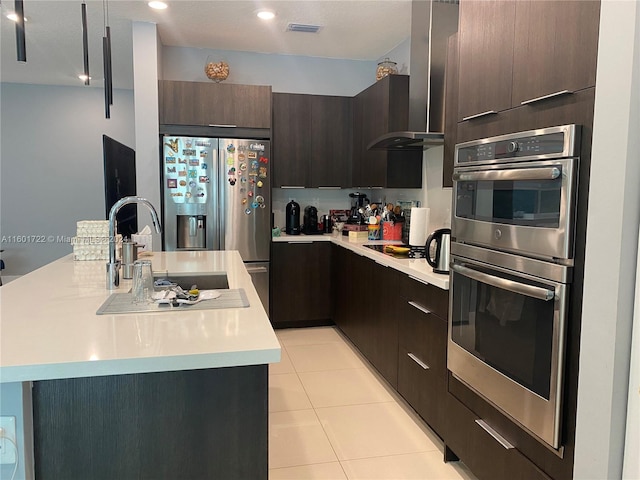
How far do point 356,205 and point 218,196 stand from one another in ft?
4.96

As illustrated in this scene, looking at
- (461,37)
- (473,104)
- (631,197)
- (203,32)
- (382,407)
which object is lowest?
(382,407)

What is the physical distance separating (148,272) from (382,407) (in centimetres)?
181

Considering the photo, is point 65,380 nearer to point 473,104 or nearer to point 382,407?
point 473,104

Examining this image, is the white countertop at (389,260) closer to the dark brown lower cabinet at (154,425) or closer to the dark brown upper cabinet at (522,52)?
the dark brown upper cabinet at (522,52)

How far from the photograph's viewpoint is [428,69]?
3.25 m

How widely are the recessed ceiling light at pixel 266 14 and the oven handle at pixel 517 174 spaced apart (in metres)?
2.31

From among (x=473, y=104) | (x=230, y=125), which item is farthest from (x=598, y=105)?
(x=230, y=125)

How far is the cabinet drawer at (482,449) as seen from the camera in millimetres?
1773

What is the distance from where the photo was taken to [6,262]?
6.18 metres

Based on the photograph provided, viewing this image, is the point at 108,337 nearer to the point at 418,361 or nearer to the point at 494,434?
the point at 494,434

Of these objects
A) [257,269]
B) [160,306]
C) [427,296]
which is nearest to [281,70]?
[257,269]

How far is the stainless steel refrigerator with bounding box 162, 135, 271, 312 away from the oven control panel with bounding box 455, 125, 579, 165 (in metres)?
2.45

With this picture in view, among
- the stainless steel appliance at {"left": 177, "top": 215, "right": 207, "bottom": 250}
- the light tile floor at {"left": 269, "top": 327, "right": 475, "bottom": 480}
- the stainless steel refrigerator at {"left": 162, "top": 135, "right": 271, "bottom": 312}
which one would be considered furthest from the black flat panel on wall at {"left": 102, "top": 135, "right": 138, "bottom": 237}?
the light tile floor at {"left": 269, "top": 327, "right": 475, "bottom": 480}

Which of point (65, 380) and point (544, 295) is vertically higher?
point (544, 295)
